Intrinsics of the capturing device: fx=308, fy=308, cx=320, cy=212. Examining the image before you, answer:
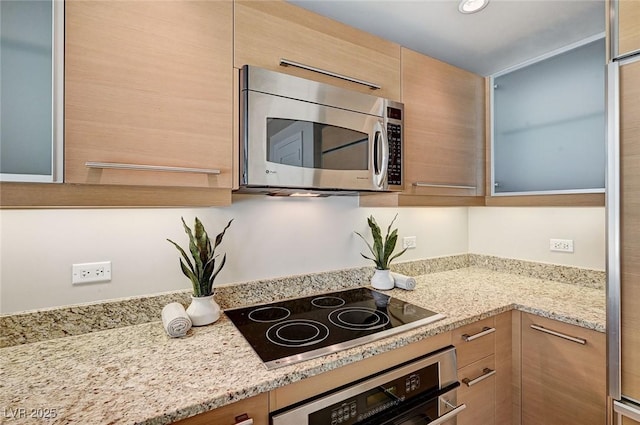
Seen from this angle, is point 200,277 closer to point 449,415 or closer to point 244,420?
point 244,420

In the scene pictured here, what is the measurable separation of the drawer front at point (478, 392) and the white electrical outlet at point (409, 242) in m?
0.80

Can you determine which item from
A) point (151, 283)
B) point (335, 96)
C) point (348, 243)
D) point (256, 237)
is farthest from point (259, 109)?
point (348, 243)

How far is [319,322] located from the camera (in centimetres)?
128

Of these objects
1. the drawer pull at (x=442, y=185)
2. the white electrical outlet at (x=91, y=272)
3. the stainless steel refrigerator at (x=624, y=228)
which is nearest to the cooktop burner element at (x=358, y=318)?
the drawer pull at (x=442, y=185)

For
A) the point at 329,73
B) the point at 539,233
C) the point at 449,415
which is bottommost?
the point at 449,415

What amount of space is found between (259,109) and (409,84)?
0.86m

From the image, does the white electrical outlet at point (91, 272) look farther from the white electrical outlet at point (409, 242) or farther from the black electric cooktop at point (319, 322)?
the white electrical outlet at point (409, 242)

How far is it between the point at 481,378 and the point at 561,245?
3.40ft

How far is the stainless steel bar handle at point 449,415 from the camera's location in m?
1.18

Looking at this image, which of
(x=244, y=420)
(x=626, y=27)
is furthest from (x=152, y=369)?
(x=626, y=27)

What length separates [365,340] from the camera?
1.08m

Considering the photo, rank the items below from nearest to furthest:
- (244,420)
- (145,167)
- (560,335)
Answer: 1. (244,420)
2. (145,167)
3. (560,335)

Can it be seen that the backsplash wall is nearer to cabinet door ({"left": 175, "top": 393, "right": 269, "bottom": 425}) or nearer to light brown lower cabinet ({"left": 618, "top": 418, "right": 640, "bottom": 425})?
cabinet door ({"left": 175, "top": 393, "right": 269, "bottom": 425})

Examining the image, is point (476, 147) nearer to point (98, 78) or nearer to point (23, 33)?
point (98, 78)
